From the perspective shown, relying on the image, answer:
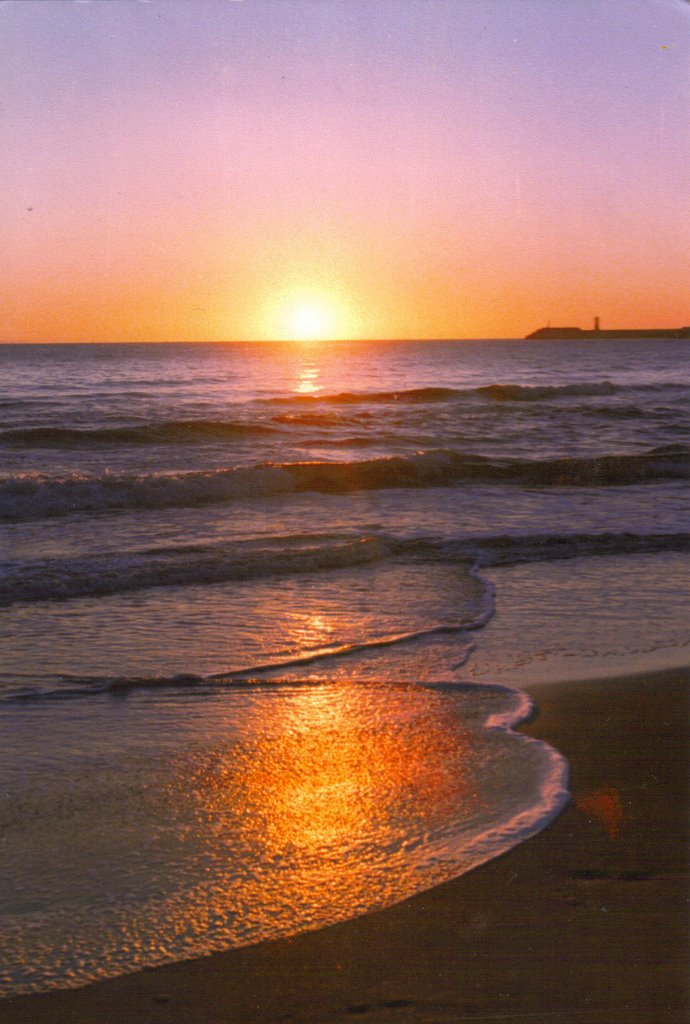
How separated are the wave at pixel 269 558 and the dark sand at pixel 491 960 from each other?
4.44m

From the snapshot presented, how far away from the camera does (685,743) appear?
13.0 feet

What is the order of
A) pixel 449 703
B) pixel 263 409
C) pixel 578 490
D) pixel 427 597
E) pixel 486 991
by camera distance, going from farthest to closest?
pixel 263 409 → pixel 578 490 → pixel 427 597 → pixel 449 703 → pixel 486 991

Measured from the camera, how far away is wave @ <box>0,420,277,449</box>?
17750 millimetres

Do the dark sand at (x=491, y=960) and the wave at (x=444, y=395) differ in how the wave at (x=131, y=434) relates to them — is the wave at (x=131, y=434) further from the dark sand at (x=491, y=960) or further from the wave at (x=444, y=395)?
the dark sand at (x=491, y=960)

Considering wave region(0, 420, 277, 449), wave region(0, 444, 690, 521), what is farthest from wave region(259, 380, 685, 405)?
wave region(0, 444, 690, 521)

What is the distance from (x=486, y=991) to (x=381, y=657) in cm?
288

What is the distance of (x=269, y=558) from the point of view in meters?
7.62

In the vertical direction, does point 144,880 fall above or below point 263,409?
below

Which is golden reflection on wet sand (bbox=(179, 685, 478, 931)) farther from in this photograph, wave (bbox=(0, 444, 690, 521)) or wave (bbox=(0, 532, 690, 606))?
wave (bbox=(0, 444, 690, 521))

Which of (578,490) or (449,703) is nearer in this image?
(449,703)

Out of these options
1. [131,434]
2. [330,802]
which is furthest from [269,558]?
[131,434]

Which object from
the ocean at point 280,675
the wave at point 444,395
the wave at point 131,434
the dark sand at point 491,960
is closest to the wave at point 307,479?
the ocean at point 280,675

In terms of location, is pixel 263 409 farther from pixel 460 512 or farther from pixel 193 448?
pixel 460 512

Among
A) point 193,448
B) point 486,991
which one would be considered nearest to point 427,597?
point 486,991
